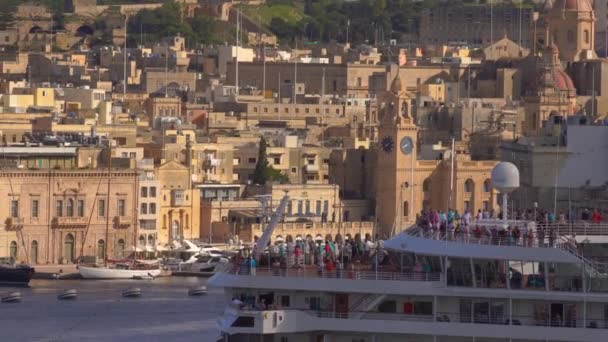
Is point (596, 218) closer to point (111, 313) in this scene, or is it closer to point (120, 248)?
point (111, 313)

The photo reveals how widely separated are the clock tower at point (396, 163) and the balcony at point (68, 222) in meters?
12.7

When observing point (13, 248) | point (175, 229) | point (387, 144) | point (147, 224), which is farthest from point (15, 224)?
point (387, 144)

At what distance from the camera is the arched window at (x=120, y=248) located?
8475cm

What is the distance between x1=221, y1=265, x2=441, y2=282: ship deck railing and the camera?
39.4 metres

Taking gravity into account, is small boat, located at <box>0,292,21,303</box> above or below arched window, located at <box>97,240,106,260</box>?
below

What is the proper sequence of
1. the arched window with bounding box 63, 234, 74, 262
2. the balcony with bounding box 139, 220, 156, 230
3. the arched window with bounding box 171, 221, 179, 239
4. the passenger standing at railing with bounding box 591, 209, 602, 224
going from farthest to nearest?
the arched window with bounding box 171, 221, 179, 239 < the balcony with bounding box 139, 220, 156, 230 < the arched window with bounding box 63, 234, 74, 262 < the passenger standing at railing with bounding box 591, 209, 602, 224

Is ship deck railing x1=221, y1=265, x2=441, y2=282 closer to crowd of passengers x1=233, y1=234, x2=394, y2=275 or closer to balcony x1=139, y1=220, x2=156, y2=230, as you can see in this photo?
crowd of passengers x1=233, y1=234, x2=394, y2=275

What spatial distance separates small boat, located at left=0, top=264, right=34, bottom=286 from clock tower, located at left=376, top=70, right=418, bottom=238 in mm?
19395

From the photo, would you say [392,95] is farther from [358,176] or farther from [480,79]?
[480,79]

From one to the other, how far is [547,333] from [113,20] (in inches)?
4882

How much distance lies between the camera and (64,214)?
8344 centimetres

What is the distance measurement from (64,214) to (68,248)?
0.94 metres

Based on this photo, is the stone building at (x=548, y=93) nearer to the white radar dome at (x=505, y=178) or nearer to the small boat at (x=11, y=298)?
the small boat at (x=11, y=298)

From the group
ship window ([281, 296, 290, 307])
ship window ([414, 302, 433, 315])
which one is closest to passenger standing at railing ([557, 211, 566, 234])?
ship window ([414, 302, 433, 315])
